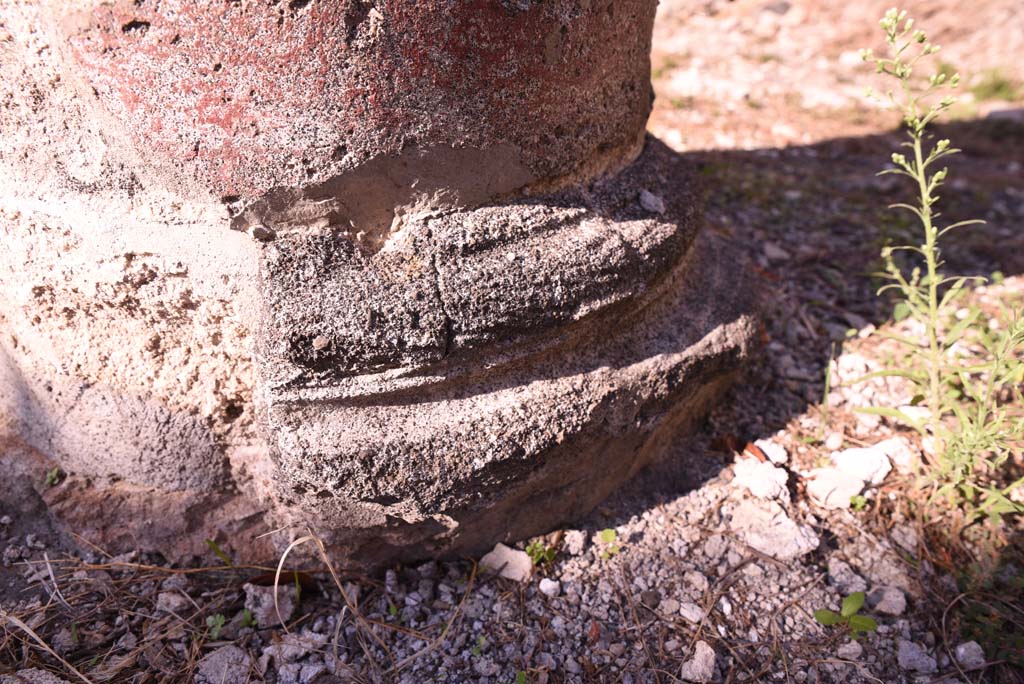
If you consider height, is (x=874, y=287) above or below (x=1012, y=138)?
below

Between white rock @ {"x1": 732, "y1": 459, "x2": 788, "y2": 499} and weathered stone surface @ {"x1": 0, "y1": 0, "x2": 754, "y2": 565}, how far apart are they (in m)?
0.31

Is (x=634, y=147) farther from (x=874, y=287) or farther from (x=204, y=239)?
(x=874, y=287)

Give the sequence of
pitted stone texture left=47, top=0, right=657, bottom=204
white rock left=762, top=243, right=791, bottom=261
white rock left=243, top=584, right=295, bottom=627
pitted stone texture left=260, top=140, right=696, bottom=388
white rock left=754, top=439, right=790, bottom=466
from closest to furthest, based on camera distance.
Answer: pitted stone texture left=47, top=0, right=657, bottom=204 < pitted stone texture left=260, top=140, right=696, bottom=388 < white rock left=243, top=584, right=295, bottom=627 < white rock left=754, top=439, right=790, bottom=466 < white rock left=762, top=243, right=791, bottom=261

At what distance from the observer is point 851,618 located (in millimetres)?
1519

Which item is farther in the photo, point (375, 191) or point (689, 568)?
point (689, 568)

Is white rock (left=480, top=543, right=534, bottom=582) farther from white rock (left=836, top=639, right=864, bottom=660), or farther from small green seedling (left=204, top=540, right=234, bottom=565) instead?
white rock (left=836, top=639, right=864, bottom=660)

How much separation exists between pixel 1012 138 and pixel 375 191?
143 inches

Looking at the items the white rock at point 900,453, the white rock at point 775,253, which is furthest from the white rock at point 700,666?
the white rock at point 775,253

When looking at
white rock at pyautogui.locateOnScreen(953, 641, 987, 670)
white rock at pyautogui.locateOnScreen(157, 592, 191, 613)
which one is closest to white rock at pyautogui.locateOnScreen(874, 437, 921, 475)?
white rock at pyautogui.locateOnScreen(953, 641, 987, 670)

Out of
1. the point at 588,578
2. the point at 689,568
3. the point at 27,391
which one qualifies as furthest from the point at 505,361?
the point at 27,391

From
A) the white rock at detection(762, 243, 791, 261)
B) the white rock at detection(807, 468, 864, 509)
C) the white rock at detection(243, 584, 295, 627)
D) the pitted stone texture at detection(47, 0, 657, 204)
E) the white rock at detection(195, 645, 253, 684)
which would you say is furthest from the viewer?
the white rock at detection(762, 243, 791, 261)

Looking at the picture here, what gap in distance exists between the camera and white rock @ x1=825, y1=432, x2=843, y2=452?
6.28 ft

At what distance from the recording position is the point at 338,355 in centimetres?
129

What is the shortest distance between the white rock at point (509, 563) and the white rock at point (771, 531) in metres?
0.49
